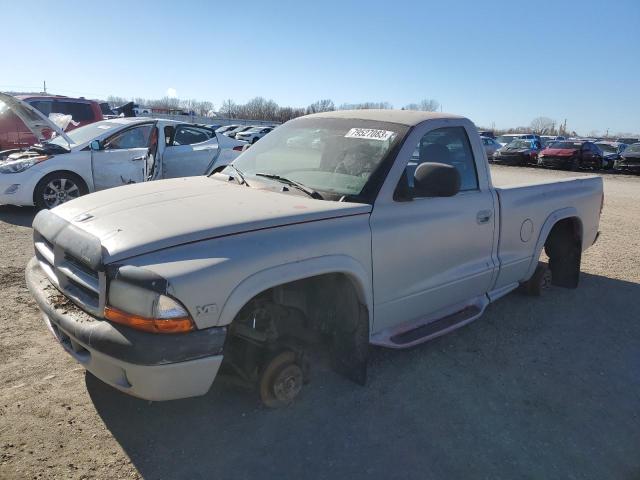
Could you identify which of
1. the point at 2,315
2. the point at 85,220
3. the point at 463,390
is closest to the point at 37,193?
the point at 2,315

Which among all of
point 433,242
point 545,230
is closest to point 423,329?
point 433,242

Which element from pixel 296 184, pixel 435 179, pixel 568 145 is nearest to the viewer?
pixel 435 179

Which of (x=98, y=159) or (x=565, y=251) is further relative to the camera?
(x=98, y=159)

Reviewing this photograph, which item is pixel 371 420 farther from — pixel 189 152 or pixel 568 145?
pixel 568 145

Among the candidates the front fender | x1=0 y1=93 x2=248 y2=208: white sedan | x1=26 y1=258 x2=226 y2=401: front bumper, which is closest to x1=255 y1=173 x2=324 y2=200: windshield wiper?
the front fender

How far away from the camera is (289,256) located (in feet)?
8.76

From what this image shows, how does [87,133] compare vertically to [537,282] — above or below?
above

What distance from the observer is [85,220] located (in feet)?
9.27

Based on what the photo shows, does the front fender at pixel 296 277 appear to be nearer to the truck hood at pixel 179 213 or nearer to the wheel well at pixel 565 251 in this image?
the truck hood at pixel 179 213

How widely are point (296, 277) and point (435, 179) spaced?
1186mm

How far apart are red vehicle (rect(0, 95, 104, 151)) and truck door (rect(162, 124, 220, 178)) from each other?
3.70 meters

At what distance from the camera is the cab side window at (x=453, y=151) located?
3.82 meters

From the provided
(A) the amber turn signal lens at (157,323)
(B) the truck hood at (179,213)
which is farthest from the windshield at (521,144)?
(A) the amber turn signal lens at (157,323)

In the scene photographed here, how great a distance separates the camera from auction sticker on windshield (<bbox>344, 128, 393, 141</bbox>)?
11.5ft
